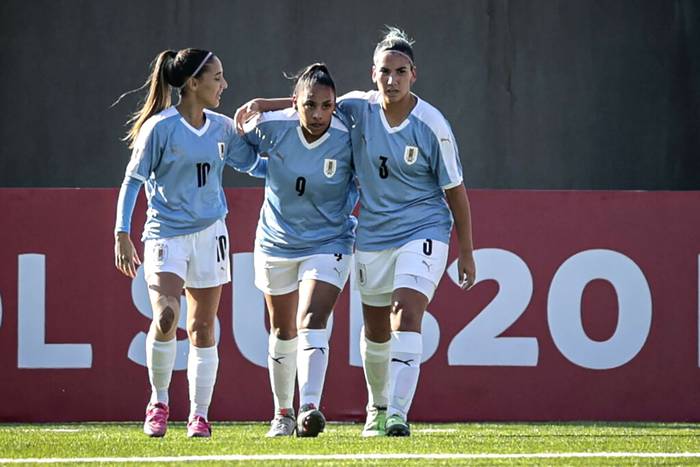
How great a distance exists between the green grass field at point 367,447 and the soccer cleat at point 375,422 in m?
0.10

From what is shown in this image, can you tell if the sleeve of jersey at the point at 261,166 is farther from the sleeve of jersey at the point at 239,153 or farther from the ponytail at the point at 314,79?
the ponytail at the point at 314,79

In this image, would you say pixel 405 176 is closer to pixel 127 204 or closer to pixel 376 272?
pixel 376 272

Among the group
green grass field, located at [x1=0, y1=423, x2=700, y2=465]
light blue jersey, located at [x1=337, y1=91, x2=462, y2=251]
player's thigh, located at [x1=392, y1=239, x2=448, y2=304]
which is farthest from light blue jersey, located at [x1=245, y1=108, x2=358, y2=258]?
green grass field, located at [x1=0, y1=423, x2=700, y2=465]

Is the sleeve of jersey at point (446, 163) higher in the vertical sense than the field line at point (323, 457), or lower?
higher

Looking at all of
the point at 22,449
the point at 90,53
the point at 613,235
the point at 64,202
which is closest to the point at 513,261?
the point at 613,235

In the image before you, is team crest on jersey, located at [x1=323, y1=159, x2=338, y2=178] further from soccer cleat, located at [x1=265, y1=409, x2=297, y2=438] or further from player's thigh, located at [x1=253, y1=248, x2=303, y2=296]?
soccer cleat, located at [x1=265, y1=409, x2=297, y2=438]

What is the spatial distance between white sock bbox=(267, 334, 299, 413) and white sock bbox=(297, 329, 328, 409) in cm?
34

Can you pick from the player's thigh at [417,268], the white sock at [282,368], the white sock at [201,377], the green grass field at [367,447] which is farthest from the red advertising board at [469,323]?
the player's thigh at [417,268]

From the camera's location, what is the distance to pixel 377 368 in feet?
24.0

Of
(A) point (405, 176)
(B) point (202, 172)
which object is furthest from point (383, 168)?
(B) point (202, 172)

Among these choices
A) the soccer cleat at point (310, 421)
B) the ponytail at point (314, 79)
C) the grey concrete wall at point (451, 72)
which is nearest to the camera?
the soccer cleat at point (310, 421)

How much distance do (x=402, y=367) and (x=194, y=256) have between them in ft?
3.54

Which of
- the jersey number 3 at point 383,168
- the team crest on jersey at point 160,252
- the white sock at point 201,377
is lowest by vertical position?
the white sock at point 201,377

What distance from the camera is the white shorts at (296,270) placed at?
700 cm
